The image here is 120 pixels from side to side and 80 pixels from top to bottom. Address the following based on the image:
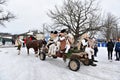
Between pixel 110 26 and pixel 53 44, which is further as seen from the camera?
pixel 110 26

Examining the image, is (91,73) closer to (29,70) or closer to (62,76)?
(62,76)

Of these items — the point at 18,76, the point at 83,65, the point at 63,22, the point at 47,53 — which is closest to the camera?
the point at 18,76

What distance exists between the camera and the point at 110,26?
2047 inches

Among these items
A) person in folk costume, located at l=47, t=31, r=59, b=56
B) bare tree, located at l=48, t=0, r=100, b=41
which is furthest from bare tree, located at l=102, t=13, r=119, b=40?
person in folk costume, located at l=47, t=31, r=59, b=56

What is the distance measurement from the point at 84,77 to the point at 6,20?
44.7 metres

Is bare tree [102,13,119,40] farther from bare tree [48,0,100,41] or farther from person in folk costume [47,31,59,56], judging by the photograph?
person in folk costume [47,31,59,56]

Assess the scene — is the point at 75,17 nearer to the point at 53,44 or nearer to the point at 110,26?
the point at 110,26

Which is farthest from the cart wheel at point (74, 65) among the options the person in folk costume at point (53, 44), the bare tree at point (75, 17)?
the bare tree at point (75, 17)

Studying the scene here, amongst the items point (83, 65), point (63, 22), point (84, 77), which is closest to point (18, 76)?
point (84, 77)

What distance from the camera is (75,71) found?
12227 millimetres

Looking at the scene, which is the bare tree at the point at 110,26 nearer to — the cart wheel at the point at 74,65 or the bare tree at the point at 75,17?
the bare tree at the point at 75,17

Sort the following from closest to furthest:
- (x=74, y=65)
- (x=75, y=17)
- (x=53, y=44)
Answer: (x=74, y=65)
(x=53, y=44)
(x=75, y=17)

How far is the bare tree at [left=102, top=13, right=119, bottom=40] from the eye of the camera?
50.4m

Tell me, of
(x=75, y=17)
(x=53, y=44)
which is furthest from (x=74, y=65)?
(x=75, y=17)
